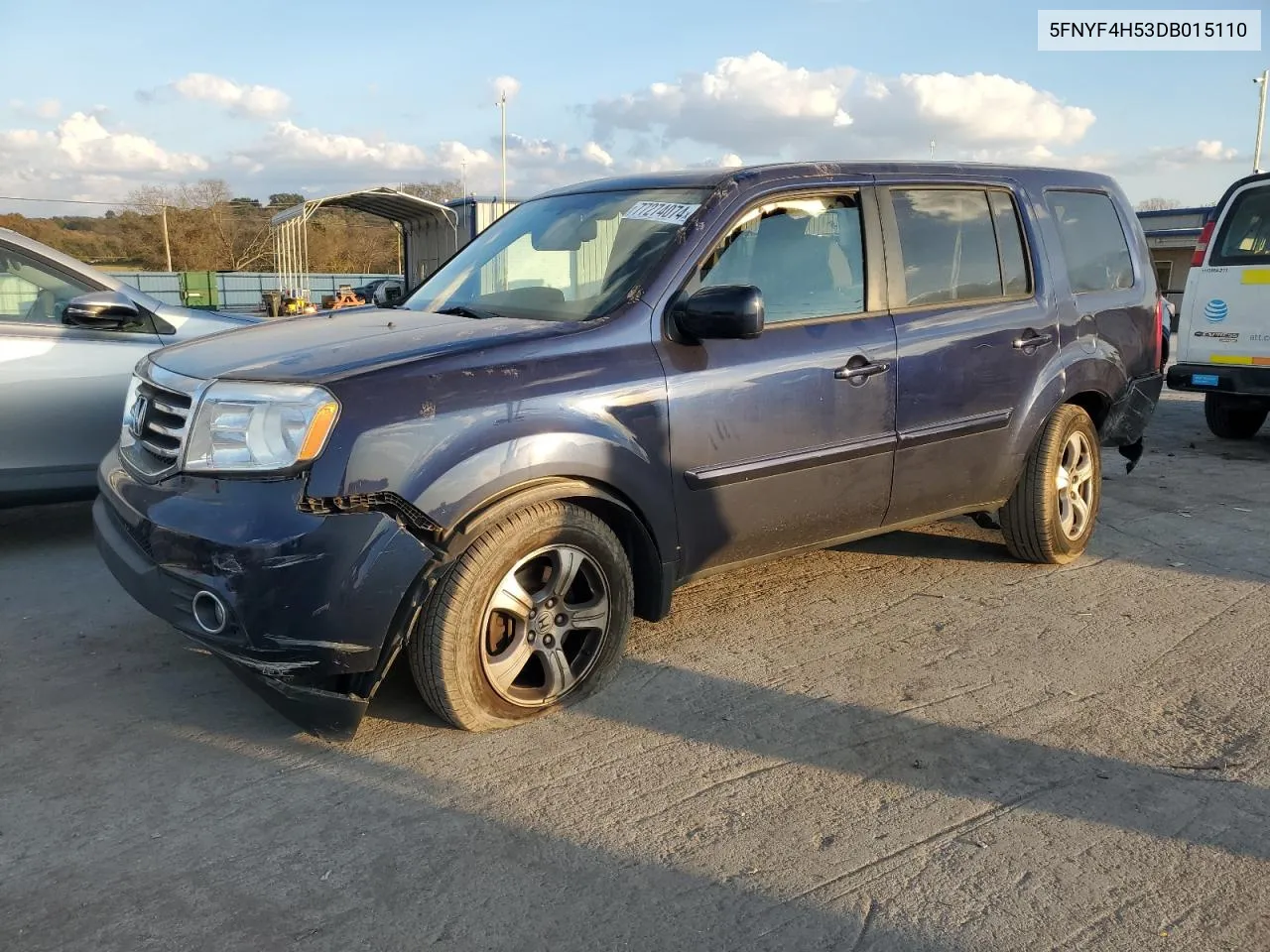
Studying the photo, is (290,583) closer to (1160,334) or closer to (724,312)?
(724,312)

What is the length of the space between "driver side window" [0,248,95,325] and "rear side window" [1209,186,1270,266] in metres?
8.25

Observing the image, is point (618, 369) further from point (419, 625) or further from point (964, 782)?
point (964, 782)

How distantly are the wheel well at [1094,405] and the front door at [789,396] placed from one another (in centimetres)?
154

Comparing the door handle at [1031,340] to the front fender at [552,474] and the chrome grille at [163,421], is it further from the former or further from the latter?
the chrome grille at [163,421]

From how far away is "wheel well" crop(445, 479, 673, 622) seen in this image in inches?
123

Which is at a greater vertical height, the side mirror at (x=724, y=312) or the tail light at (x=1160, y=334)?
the side mirror at (x=724, y=312)

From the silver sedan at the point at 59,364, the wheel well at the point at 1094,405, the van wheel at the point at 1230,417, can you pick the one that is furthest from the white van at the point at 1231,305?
the silver sedan at the point at 59,364

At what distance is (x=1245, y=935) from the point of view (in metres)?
2.38

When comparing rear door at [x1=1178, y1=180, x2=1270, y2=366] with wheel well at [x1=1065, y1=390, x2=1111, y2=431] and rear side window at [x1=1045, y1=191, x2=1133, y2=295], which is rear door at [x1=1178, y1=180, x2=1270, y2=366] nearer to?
rear side window at [x1=1045, y1=191, x2=1133, y2=295]

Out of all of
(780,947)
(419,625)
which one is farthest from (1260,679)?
(419,625)

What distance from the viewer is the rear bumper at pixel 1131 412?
533 cm

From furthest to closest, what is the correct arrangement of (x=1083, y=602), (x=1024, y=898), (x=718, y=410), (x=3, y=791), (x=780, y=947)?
(x=1083, y=602)
(x=718, y=410)
(x=3, y=791)
(x=1024, y=898)
(x=780, y=947)

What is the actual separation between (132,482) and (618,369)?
1.62m

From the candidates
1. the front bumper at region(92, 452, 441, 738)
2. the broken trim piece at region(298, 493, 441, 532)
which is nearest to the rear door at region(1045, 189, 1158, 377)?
the broken trim piece at region(298, 493, 441, 532)
